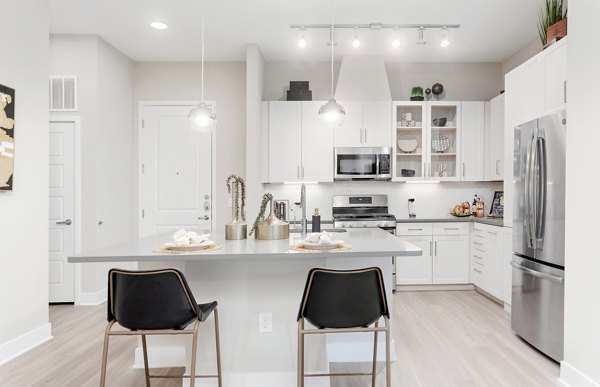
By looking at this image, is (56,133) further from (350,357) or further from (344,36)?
(350,357)

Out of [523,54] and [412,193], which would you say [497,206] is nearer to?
[412,193]

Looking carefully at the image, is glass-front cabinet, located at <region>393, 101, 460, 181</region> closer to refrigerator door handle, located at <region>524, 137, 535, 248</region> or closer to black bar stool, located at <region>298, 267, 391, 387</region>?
refrigerator door handle, located at <region>524, 137, 535, 248</region>

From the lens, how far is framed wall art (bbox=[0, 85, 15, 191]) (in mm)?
2732

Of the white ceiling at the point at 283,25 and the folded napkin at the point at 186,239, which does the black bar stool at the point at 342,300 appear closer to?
the folded napkin at the point at 186,239

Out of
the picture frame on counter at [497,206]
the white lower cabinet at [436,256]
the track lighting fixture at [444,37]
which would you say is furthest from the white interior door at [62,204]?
the picture frame on counter at [497,206]

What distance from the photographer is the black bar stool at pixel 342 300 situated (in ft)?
5.97

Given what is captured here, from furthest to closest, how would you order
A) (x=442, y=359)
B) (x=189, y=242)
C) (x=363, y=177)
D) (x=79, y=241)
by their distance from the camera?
(x=363, y=177) < (x=79, y=241) < (x=442, y=359) < (x=189, y=242)

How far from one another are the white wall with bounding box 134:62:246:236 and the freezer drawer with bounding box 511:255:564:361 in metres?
3.46

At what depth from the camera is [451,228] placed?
472 centimetres

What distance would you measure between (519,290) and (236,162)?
3591 millimetres

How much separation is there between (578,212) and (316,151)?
307 centimetres

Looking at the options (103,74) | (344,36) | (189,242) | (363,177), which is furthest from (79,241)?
(344,36)

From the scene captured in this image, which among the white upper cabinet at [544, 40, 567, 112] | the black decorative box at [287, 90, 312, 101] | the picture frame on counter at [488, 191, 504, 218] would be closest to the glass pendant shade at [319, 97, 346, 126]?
the white upper cabinet at [544, 40, 567, 112]

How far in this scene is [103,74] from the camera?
14.3 feet
